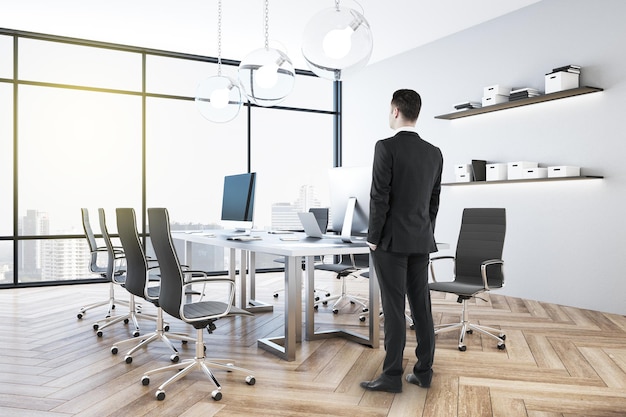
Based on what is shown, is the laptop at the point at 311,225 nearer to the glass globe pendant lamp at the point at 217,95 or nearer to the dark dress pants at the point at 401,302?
the glass globe pendant lamp at the point at 217,95

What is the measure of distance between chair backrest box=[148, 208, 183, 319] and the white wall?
4506 millimetres

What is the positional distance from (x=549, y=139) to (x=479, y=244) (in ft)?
7.29

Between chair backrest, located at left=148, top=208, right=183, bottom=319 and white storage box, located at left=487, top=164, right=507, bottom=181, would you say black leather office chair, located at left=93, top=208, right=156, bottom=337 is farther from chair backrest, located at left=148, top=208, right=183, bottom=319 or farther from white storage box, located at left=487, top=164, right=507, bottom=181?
white storage box, located at left=487, top=164, right=507, bottom=181

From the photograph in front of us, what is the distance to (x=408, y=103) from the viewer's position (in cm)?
326

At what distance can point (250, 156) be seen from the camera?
8.95 meters

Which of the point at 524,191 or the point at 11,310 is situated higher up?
the point at 524,191

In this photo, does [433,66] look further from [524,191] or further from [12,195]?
[12,195]

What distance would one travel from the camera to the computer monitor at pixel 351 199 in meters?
4.22

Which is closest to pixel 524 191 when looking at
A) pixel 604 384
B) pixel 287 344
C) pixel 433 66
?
pixel 433 66

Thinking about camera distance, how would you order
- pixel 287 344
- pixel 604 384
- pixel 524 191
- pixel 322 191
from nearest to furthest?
1. pixel 604 384
2. pixel 287 344
3. pixel 524 191
4. pixel 322 191

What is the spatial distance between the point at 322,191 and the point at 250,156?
1469mm

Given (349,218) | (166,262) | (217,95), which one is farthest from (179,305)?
(217,95)

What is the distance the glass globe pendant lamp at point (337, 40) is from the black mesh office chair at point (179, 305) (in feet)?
4.29

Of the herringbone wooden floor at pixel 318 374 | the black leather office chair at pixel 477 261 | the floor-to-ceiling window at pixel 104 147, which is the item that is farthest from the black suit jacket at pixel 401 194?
the floor-to-ceiling window at pixel 104 147
